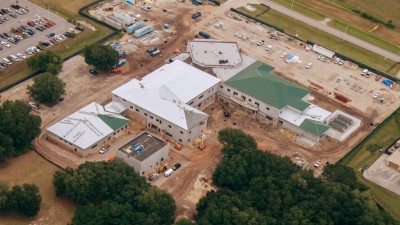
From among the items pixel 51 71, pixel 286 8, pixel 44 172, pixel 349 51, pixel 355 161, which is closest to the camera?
pixel 44 172

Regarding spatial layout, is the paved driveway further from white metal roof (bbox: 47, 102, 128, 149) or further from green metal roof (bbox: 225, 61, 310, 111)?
white metal roof (bbox: 47, 102, 128, 149)

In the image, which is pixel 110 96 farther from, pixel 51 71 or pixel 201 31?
pixel 201 31

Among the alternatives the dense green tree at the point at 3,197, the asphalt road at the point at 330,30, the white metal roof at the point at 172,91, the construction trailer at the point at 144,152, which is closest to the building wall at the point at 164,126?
the white metal roof at the point at 172,91

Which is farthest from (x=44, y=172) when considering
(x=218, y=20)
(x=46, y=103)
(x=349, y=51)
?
(x=349, y=51)

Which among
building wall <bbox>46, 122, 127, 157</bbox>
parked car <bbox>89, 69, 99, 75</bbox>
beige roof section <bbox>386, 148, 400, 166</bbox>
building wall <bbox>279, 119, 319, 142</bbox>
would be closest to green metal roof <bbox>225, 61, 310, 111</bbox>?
building wall <bbox>279, 119, 319, 142</bbox>

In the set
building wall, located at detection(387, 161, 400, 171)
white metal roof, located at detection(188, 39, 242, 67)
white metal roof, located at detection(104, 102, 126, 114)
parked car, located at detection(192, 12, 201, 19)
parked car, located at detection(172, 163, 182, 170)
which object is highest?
white metal roof, located at detection(188, 39, 242, 67)

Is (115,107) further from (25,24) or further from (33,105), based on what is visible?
(25,24)
